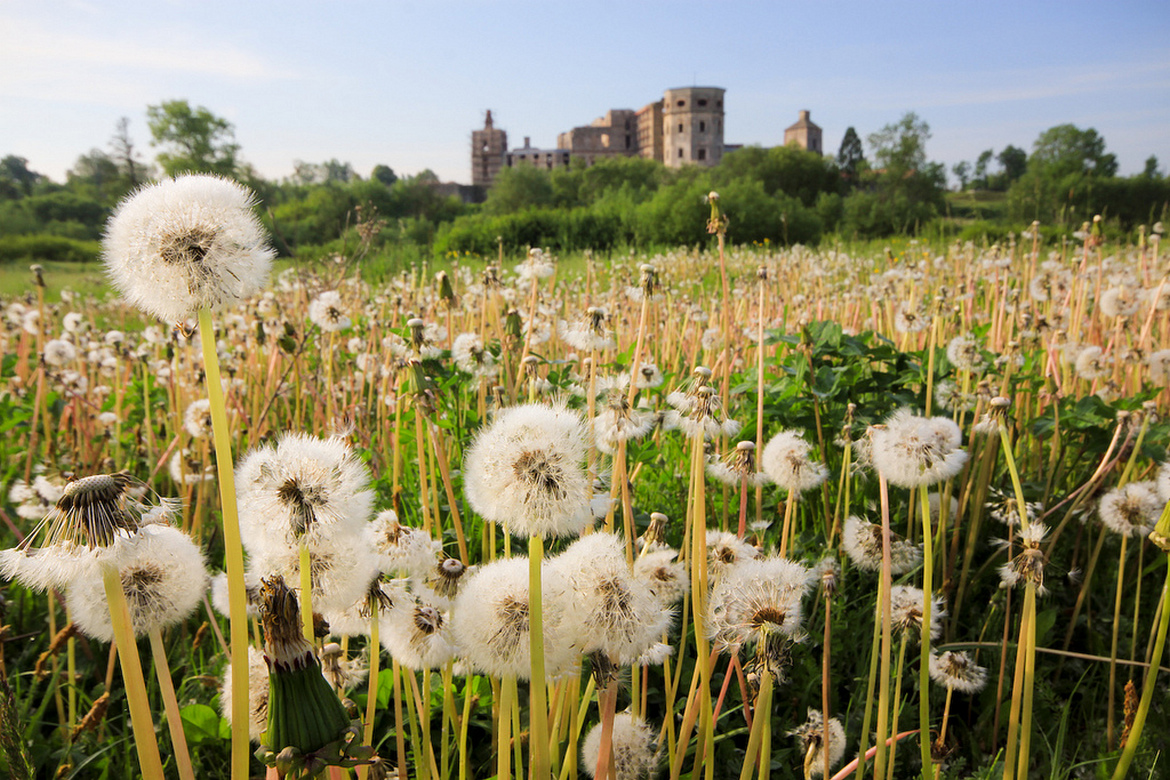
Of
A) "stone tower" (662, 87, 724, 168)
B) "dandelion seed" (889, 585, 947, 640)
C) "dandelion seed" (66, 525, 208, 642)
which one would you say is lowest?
"dandelion seed" (889, 585, 947, 640)

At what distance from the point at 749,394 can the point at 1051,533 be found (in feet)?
4.38

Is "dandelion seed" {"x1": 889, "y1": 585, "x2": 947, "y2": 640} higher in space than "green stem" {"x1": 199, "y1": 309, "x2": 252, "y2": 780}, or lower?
lower

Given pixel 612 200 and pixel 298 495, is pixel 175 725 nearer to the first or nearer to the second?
pixel 298 495

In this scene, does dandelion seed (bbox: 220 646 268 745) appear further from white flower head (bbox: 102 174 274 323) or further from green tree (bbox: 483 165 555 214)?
green tree (bbox: 483 165 555 214)

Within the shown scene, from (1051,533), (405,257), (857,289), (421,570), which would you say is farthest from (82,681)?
(405,257)

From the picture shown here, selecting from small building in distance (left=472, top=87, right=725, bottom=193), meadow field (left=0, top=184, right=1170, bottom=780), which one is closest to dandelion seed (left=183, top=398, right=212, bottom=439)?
meadow field (left=0, top=184, right=1170, bottom=780)

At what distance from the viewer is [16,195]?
2247 inches

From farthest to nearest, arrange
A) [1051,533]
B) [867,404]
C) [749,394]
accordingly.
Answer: [749,394] < [867,404] < [1051,533]

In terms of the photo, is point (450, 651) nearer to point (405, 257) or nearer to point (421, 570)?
point (421, 570)

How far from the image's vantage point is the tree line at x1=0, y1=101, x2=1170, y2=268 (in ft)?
76.0

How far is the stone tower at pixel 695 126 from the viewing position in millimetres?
97750

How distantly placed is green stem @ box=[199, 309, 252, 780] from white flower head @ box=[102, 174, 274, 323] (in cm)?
5

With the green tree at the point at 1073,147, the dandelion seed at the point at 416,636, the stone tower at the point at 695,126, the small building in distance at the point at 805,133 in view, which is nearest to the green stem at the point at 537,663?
the dandelion seed at the point at 416,636

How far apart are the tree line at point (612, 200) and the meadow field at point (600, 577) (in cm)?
176
